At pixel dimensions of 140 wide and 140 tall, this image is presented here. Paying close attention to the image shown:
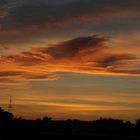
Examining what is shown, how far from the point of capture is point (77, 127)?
6769 centimetres

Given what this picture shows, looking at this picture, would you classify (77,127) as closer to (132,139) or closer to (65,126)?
(65,126)

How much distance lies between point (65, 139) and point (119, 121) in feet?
147

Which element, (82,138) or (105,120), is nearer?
(82,138)

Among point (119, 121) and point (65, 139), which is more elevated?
point (119, 121)

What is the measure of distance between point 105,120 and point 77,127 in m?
16.8

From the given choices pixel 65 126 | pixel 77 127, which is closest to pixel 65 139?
pixel 65 126

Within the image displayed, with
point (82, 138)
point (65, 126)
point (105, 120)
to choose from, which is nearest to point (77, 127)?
point (65, 126)

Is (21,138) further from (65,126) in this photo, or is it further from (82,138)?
(65,126)

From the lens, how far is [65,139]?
109ft

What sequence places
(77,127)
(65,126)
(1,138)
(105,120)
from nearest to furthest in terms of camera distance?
(1,138), (65,126), (77,127), (105,120)

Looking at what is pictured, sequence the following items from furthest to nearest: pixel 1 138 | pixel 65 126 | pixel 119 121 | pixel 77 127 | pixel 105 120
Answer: pixel 105 120 → pixel 119 121 → pixel 77 127 → pixel 65 126 → pixel 1 138

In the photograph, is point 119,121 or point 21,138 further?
point 119,121

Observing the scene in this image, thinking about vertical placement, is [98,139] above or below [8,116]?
below

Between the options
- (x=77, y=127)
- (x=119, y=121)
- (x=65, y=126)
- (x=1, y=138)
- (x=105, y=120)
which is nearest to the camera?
(x=1, y=138)
